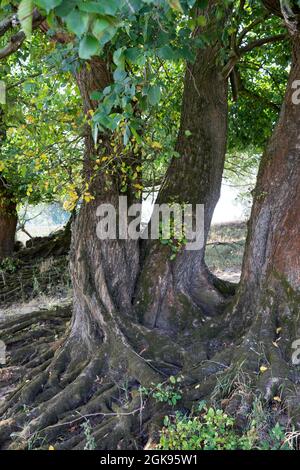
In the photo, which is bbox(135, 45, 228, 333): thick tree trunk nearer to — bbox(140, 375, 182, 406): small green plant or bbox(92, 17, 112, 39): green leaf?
bbox(140, 375, 182, 406): small green plant

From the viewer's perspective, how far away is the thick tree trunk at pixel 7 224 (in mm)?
10719

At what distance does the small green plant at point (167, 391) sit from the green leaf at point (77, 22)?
3.00 metres

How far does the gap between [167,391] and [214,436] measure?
0.74m

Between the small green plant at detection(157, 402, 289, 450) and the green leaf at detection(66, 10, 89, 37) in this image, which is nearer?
the green leaf at detection(66, 10, 89, 37)

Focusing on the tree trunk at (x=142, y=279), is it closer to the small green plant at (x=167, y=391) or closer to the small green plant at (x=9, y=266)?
the small green plant at (x=167, y=391)

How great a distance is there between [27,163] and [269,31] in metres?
4.59

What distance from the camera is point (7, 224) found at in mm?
11305

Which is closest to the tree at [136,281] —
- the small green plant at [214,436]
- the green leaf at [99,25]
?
the small green plant at [214,436]

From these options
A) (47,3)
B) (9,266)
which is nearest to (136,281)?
(47,3)

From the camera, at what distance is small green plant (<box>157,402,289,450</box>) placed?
3.32 m

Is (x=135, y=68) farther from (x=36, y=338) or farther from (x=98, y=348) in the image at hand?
(x=36, y=338)

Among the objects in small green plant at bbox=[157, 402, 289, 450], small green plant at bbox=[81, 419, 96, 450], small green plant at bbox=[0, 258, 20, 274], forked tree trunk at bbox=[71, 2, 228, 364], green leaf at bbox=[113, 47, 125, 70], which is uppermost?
green leaf at bbox=[113, 47, 125, 70]

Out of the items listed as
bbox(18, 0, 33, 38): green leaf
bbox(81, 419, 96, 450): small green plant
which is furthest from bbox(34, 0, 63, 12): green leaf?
bbox(81, 419, 96, 450): small green plant

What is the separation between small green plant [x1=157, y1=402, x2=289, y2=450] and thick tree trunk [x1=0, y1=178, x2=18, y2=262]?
26.5 ft
